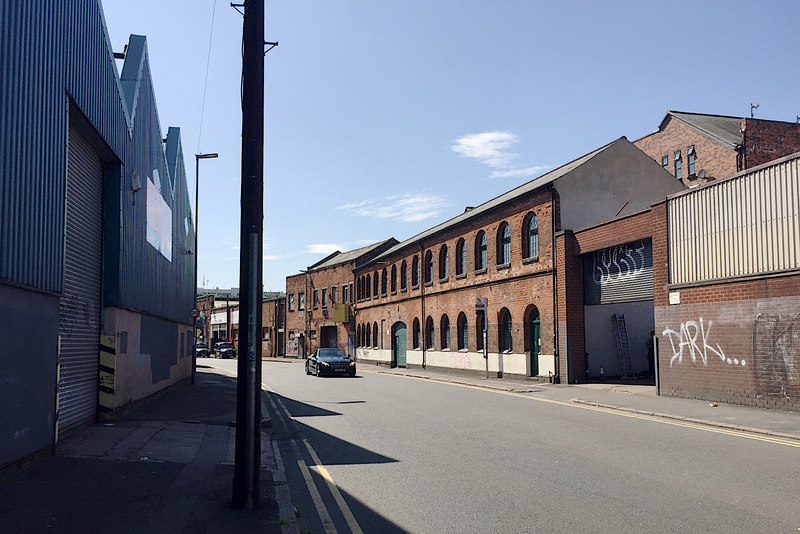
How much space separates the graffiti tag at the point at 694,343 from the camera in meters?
17.8

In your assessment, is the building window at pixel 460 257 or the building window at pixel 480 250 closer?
the building window at pixel 480 250

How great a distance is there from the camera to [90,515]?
270 inches

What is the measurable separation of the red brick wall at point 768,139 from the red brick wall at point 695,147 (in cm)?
112

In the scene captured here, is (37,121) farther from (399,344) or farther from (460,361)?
(399,344)

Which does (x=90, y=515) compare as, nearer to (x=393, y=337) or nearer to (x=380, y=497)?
(x=380, y=497)

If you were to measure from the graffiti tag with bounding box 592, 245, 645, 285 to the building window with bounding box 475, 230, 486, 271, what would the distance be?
9227 millimetres

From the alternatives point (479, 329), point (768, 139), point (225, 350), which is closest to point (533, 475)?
point (479, 329)

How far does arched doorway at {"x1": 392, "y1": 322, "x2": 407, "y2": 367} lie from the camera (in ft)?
151

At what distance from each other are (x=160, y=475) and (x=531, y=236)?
898 inches

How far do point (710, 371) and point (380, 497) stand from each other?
1306cm

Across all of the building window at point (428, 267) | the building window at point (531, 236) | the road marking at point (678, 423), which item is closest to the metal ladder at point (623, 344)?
the building window at point (531, 236)

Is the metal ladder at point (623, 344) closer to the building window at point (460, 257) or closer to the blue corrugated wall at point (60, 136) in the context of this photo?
the building window at point (460, 257)

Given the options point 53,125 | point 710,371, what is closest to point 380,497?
point 53,125

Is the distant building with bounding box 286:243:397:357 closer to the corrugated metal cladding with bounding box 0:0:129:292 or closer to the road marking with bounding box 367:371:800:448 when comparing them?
the road marking with bounding box 367:371:800:448
